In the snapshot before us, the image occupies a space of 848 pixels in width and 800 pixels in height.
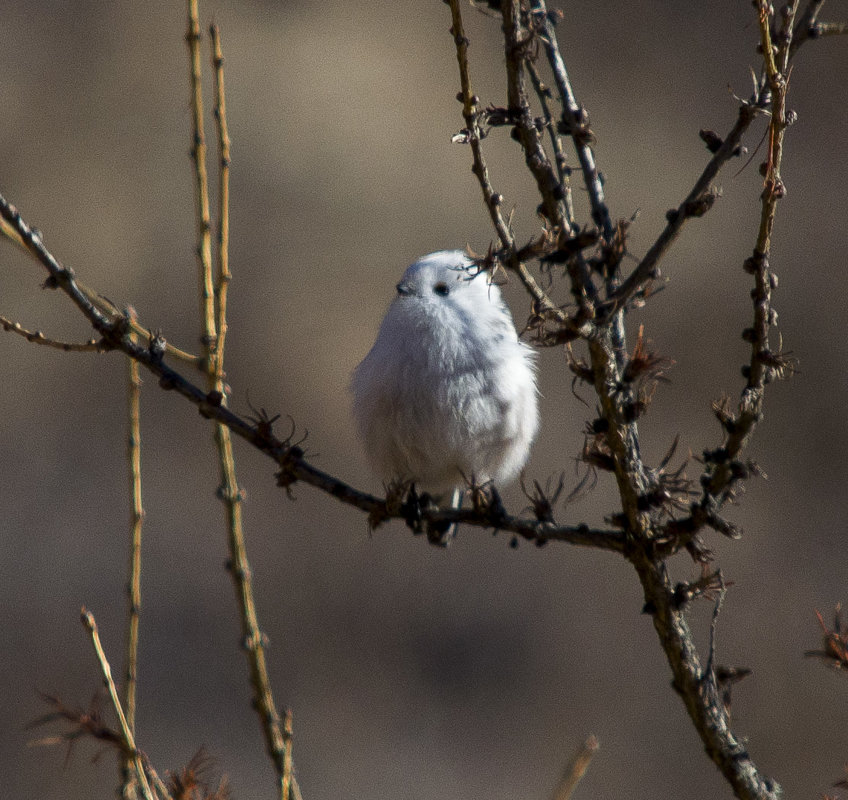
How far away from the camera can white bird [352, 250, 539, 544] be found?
243 cm

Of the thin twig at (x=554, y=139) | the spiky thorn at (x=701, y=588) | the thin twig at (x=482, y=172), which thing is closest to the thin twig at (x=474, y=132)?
the thin twig at (x=482, y=172)

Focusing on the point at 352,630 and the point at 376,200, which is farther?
the point at 376,200

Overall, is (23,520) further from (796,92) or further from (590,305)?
(796,92)

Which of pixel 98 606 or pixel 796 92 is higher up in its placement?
pixel 796 92

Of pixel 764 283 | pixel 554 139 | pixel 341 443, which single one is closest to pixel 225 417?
pixel 554 139

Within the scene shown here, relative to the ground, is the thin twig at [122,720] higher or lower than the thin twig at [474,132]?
lower

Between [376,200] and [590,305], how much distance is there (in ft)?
17.0

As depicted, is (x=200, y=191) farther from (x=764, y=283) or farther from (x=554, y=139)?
(x=764, y=283)

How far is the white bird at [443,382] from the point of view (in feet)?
7.98

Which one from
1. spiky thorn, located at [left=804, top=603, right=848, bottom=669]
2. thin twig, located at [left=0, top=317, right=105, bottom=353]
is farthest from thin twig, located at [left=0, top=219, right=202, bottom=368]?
spiky thorn, located at [left=804, top=603, right=848, bottom=669]

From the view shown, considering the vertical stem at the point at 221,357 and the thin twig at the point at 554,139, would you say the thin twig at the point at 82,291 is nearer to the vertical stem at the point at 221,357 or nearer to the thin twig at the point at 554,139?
the vertical stem at the point at 221,357

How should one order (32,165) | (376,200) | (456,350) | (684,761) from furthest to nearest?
1. (376,200)
2. (32,165)
3. (684,761)
4. (456,350)

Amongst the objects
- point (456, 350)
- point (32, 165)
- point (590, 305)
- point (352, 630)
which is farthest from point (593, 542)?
point (32, 165)

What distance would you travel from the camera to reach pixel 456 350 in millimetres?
2441
